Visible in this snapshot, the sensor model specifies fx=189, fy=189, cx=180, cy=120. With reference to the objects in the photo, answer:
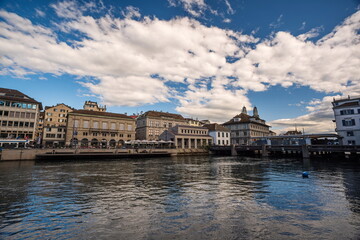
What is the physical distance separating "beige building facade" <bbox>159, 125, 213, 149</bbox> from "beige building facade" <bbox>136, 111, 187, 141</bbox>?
5.07m

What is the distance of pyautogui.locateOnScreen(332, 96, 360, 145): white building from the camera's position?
50.5 m

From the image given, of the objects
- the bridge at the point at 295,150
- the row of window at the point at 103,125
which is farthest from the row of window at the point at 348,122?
the row of window at the point at 103,125

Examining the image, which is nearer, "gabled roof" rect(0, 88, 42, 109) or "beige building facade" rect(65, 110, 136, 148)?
"gabled roof" rect(0, 88, 42, 109)

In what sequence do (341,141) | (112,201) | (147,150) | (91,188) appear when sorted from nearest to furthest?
(112,201), (91,188), (341,141), (147,150)

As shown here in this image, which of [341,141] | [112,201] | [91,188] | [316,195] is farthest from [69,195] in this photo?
[341,141]

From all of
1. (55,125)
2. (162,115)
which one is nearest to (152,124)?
(162,115)

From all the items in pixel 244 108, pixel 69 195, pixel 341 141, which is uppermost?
pixel 244 108

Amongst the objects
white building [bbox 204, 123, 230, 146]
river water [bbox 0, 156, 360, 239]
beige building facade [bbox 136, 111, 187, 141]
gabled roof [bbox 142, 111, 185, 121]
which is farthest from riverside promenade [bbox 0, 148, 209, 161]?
river water [bbox 0, 156, 360, 239]

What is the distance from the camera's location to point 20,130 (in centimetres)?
5591

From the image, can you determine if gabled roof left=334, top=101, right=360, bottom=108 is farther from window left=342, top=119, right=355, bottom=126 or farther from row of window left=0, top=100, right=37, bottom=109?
row of window left=0, top=100, right=37, bottom=109

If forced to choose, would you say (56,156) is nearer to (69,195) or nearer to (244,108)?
(69,195)

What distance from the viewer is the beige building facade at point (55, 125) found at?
71.4 m

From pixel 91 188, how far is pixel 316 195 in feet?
57.2

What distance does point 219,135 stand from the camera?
90.1 metres
